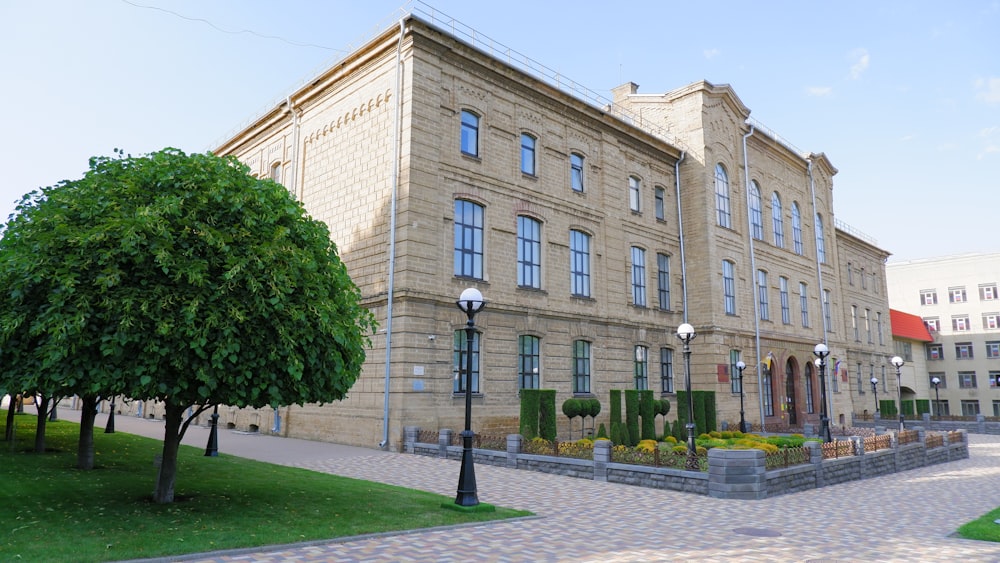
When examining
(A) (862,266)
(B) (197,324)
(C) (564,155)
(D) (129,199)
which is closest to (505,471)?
(B) (197,324)

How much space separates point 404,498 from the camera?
1133 cm

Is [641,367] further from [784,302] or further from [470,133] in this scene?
[784,302]

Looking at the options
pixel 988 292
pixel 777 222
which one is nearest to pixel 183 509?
pixel 777 222

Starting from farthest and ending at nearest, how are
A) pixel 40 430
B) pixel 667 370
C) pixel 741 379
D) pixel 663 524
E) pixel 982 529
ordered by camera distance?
pixel 667 370 < pixel 741 379 < pixel 40 430 < pixel 663 524 < pixel 982 529

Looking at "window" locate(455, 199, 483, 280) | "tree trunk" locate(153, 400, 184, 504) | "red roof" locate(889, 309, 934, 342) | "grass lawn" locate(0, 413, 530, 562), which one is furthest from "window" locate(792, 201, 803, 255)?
"tree trunk" locate(153, 400, 184, 504)

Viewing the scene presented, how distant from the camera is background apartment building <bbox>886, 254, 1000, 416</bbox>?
195 feet

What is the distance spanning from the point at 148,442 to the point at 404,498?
1124cm

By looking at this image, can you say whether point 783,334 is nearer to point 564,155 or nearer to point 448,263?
point 564,155

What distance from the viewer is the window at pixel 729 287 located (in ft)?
102

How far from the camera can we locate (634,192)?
28.8m

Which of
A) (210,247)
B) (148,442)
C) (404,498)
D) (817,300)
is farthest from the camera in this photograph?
(817,300)

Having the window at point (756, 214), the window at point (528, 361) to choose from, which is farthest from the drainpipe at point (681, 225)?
the window at point (528, 361)

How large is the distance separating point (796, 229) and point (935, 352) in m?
34.3

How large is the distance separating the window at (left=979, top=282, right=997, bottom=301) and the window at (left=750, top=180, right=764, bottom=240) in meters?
39.9
